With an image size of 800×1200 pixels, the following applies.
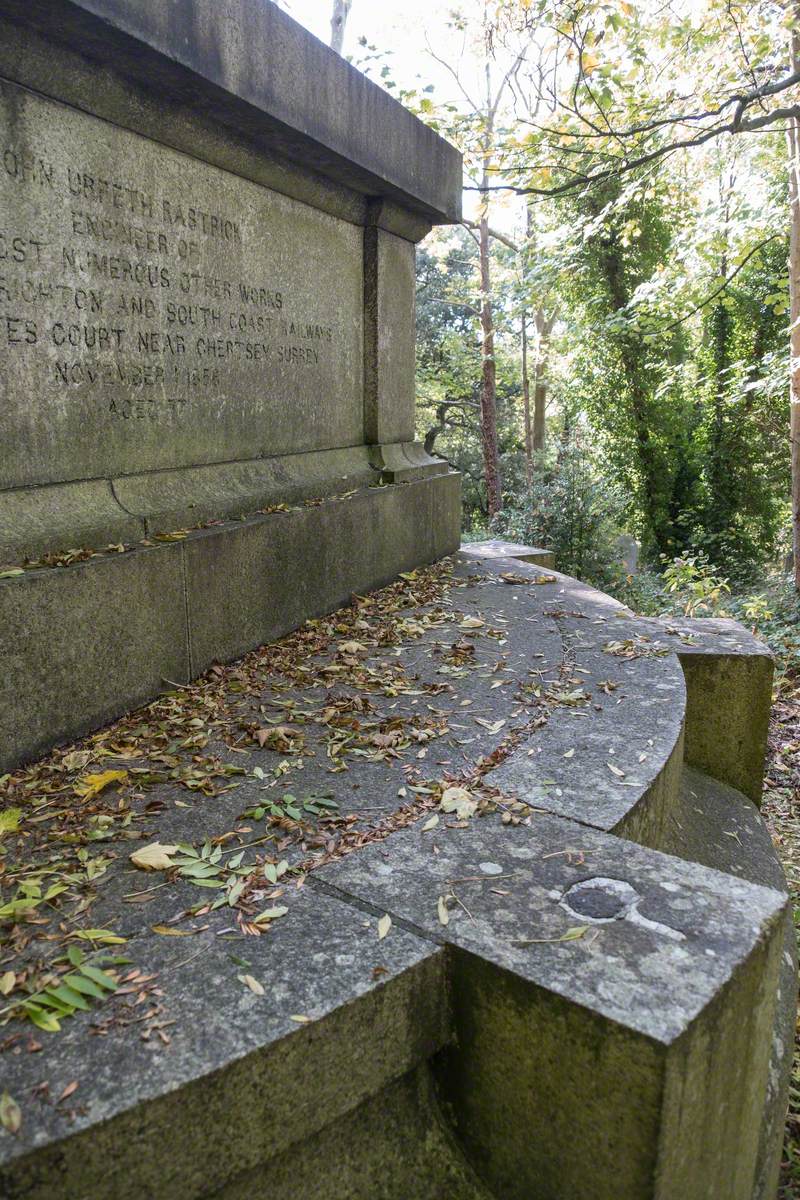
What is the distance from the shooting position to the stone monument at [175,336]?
296cm

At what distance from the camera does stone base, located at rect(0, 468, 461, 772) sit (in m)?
2.78

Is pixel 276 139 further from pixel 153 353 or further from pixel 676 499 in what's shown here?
pixel 676 499

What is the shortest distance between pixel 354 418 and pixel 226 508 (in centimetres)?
185

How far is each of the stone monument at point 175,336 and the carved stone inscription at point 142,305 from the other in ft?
0.04

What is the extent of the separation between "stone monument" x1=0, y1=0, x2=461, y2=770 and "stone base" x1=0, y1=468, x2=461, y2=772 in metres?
0.01

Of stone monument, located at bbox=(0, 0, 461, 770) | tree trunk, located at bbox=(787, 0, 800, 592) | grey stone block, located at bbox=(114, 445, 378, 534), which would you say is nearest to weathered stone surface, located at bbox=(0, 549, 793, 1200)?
stone monument, located at bbox=(0, 0, 461, 770)

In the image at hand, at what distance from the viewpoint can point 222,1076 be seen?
4.88 ft

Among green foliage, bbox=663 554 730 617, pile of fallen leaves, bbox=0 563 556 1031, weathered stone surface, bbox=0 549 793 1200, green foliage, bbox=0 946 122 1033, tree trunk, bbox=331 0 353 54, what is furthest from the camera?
tree trunk, bbox=331 0 353 54

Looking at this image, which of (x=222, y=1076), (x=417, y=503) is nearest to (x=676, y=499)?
(x=417, y=503)

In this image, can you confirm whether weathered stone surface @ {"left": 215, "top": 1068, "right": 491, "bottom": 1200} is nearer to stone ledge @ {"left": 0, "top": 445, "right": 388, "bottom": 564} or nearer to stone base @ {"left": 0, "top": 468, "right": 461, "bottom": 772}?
stone base @ {"left": 0, "top": 468, "right": 461, "bottom": 772}

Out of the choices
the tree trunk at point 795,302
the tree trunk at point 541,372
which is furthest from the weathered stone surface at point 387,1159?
the tree trunk at point 541,372

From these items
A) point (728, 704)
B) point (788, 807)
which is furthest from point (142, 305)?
point (788, 807)

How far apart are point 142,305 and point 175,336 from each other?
249mm

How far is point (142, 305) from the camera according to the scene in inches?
142
